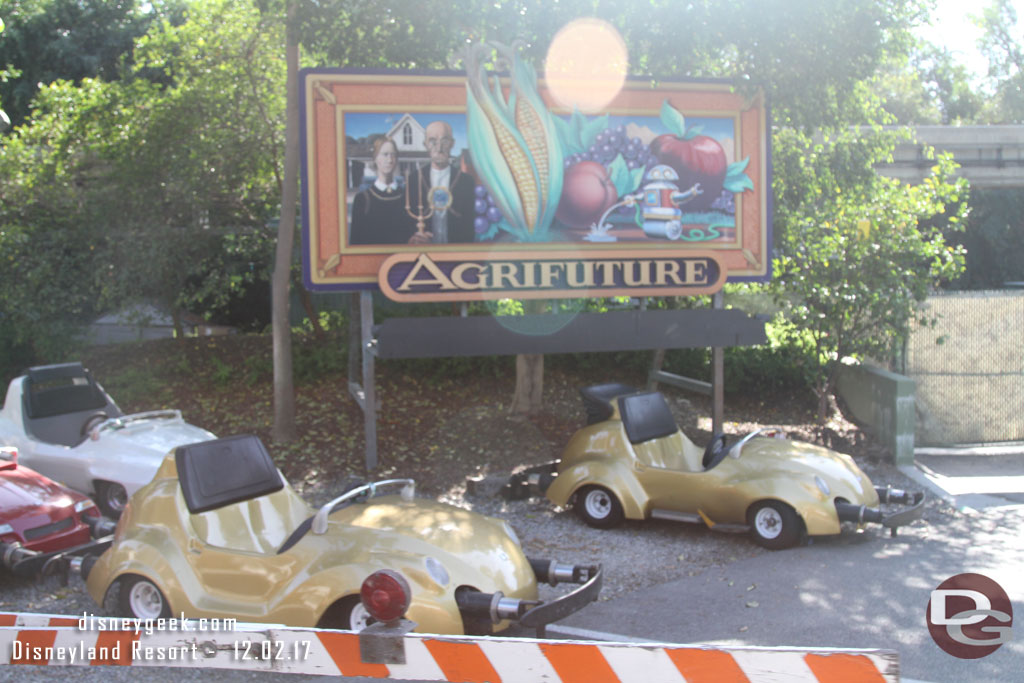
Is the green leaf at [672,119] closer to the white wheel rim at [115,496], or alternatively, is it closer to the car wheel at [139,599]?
the white wheel rim at [115,496]

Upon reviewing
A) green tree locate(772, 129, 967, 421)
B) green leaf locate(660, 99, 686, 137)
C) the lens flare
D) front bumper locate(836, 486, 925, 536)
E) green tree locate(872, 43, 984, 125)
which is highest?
green tree locate(872, 43, 984, 125)

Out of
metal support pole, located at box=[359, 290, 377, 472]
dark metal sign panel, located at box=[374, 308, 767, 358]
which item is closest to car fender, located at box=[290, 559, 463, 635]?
dark metal sign panel, located at box=[374, 308, 767, 358]

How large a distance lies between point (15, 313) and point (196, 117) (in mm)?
4084

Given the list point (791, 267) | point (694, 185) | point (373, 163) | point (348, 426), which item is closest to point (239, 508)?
point (373, 163)

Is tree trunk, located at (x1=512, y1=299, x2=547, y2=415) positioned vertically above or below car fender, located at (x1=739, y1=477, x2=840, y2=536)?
above

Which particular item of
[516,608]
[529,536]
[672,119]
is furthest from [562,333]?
[516,608]

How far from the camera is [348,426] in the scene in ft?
40.6

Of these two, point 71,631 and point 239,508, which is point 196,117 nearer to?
point 239,508

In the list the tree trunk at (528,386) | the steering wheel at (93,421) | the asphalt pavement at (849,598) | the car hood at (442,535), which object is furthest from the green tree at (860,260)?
the steering wheel at (93,421)

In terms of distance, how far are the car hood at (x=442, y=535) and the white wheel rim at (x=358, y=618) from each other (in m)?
0.34

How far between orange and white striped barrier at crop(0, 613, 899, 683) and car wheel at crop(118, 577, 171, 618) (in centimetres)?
195

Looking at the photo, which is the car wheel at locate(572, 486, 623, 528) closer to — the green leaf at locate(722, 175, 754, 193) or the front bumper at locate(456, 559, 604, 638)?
the front bumper at locate(456, 559, 604, 638)

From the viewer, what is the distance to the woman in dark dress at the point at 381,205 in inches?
415

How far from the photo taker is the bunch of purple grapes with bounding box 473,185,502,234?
10734 millimetres
